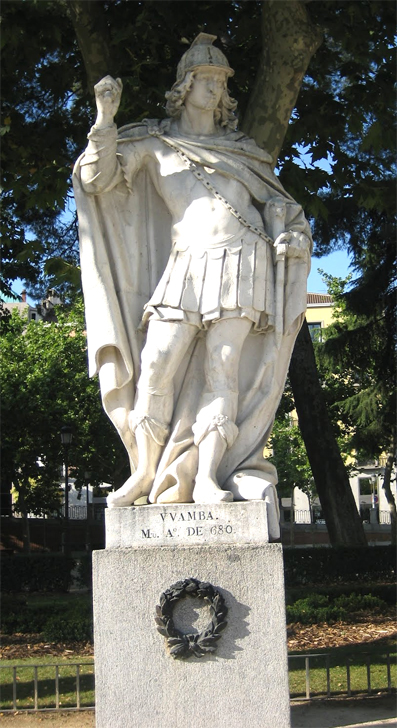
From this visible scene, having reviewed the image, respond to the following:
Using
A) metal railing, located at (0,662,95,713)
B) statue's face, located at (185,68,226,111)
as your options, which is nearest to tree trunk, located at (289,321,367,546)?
metal railing, located at (0,662,95,713)

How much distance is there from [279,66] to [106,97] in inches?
153

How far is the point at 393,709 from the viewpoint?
24.9ft

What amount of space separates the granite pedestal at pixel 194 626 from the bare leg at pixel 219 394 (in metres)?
0.32

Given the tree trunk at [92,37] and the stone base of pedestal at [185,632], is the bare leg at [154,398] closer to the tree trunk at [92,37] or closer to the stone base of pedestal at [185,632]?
the stone base of pedestal at [185,632]

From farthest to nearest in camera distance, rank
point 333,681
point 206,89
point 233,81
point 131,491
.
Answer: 1. point 233,81
2. point 333,681
3. point 206,89
4. point 131,491

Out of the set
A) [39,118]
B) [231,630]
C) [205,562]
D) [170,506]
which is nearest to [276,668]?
[231,630]

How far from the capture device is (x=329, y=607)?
42.4 feet

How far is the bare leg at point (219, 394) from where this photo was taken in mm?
5453

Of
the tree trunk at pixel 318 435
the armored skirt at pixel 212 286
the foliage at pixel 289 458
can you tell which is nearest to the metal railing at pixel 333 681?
the armored skirt at pixel 212 286

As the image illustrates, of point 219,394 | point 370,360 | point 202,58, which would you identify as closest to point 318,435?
point 370,360

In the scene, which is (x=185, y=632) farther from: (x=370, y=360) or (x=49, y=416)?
(x=49, y=416)

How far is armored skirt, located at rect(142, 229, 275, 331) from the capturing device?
18.4ft

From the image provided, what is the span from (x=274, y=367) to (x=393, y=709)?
351 centimetres

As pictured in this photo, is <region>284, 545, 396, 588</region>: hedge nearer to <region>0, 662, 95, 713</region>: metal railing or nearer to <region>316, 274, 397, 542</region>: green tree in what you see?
<region>316, 274, 397, 542</region>: green tree
